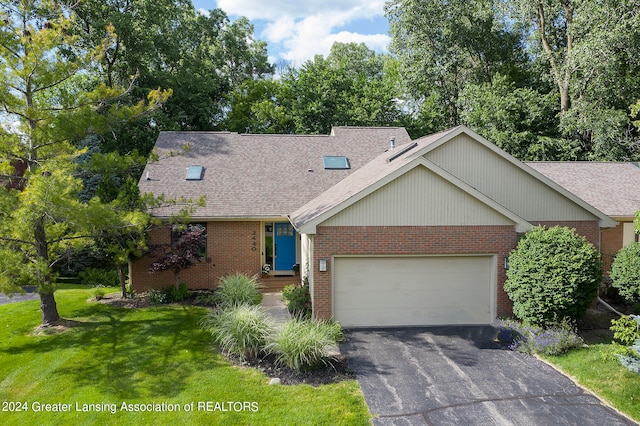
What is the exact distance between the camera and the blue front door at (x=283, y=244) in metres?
16.6

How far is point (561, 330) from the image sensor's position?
9625mm

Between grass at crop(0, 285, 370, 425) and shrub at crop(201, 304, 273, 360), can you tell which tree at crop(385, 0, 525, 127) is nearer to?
shrub at crop(201, 304, 273, 360)

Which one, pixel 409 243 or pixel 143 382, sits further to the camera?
pixel 409 243

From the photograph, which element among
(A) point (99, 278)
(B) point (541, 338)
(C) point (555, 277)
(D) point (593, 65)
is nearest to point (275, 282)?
(A) point (99, 278)

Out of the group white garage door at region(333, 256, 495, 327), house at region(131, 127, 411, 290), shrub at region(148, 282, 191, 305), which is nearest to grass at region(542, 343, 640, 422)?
white garage door at region(333, 256, 495, 327)

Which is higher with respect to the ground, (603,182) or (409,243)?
(603,182)

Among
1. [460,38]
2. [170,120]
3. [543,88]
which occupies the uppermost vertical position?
[460,38]

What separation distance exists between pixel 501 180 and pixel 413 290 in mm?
4866

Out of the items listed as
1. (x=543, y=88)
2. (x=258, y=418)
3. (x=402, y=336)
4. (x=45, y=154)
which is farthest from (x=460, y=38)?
(x=258, y=418)

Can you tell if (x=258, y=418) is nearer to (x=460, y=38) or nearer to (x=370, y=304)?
(x=370, y=304)

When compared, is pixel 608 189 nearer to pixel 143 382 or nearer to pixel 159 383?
pixel 159 383

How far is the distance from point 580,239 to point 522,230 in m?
1.49

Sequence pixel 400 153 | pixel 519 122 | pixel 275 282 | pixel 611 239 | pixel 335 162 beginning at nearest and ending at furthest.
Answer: pixel 400 153, pixel 275 282, pixel 611 239, pixel 335 162, pixel 519 122

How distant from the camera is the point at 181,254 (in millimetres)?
13883
